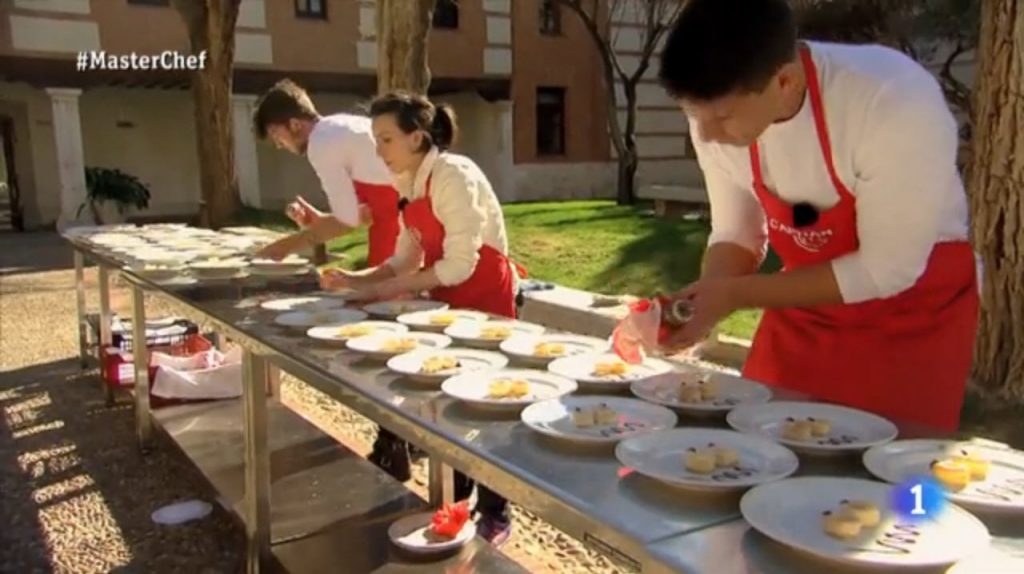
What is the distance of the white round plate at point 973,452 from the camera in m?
1.02

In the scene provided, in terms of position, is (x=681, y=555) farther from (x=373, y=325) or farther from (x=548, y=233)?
(x=548, y=233)

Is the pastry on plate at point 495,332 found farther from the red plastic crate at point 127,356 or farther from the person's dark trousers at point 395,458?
→ the red plastic crate at point 127,356

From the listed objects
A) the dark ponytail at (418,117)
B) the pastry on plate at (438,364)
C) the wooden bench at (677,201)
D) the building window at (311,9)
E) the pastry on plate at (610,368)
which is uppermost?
the building window at (311,9)

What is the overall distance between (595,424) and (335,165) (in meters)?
2.22

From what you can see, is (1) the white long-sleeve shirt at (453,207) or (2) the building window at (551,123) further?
(2) the building window at (551,123)

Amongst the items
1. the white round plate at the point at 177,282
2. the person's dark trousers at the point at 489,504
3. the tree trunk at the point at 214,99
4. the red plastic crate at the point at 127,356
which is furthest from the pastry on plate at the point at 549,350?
the tree trunk at the point at 214,99

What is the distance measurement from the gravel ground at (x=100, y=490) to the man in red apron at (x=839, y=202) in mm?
1152

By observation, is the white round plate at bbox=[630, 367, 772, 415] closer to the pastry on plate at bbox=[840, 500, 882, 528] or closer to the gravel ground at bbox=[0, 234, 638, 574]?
the pastry on plate at bbox=[840, 500, 882, 528]

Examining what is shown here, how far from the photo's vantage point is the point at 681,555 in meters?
0.92

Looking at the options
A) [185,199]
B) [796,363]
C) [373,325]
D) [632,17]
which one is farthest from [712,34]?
[632,17]

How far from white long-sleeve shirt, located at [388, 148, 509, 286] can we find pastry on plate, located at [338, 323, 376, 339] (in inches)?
19.0

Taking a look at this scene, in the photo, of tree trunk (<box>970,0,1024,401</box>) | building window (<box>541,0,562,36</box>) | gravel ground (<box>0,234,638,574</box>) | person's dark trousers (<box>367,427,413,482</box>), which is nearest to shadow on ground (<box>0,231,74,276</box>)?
gravel ground (<box>0,234,638,574</box>)

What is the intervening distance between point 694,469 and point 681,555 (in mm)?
190

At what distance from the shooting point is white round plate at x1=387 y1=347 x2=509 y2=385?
1.63 meters
